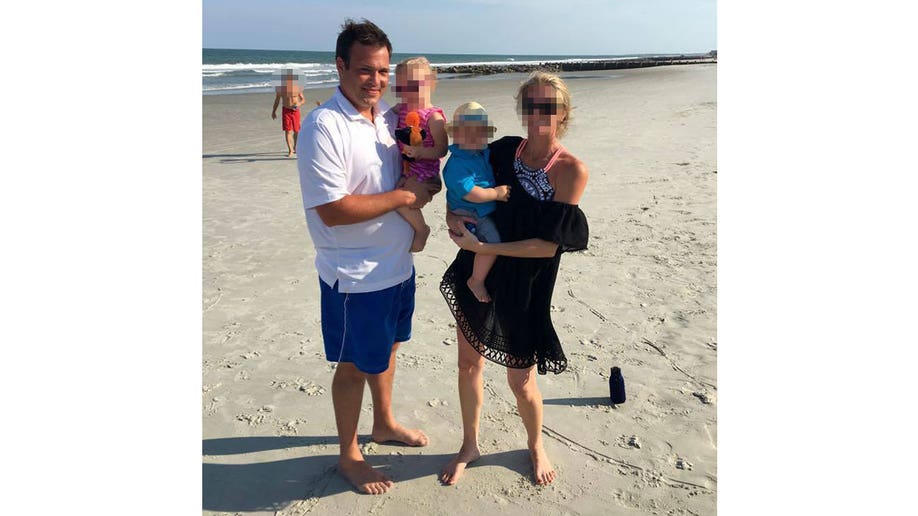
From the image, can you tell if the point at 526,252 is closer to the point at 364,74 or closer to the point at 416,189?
the point at 416,189

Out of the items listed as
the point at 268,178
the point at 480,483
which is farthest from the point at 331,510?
the point at 268,178

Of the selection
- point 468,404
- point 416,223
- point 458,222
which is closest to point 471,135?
point 458,222

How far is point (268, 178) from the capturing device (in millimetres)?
10281

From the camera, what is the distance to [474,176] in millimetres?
2709

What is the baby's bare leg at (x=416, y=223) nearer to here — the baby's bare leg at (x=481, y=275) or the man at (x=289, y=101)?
the baby's bare leg at (x=481, y=275)

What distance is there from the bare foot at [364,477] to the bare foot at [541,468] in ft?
2.40

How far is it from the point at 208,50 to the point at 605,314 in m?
64.8

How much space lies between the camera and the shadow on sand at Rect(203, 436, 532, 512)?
3.09m

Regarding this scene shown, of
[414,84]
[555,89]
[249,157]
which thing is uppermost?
[249,157]

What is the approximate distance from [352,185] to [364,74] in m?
0.47

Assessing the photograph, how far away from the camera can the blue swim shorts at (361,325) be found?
2.89 meters

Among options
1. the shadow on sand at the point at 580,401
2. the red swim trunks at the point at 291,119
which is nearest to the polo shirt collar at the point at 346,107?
the shadow on sand at the point at 580,401

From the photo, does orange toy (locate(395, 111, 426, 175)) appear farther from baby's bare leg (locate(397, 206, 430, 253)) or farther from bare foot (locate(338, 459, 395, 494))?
bare foot (locate(338, 459, 395, 494))

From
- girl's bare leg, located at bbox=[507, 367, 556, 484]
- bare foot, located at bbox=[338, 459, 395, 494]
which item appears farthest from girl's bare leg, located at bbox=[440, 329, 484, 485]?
bare foot, located at bbox=[338, 459, 395, 494]
